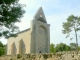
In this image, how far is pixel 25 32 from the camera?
44750mm

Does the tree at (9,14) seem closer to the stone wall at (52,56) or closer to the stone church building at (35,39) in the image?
the stone wall at (52,56)

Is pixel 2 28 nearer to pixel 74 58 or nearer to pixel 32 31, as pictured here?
pixel 74 58

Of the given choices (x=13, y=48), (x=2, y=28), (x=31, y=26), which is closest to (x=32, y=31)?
(x=31, y=26)

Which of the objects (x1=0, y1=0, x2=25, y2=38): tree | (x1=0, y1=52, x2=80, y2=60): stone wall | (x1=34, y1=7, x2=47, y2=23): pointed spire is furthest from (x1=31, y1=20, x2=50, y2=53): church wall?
(x1=0, y1=52, x2=80, y2=60): stone wall

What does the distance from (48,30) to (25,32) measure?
7.62m

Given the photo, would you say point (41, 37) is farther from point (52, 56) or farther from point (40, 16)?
point (52, 56)

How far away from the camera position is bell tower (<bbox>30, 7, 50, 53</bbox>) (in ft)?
139

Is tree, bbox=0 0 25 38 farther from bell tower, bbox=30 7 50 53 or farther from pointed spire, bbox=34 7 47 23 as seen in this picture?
pointed spire, bbox=34 7 47 23

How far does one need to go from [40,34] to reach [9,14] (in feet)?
113

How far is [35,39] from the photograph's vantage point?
4262cm

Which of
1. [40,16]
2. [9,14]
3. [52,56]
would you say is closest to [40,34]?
[40,16]

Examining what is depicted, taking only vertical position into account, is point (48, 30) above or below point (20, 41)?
above

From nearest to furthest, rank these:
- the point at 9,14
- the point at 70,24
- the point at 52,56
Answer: the point at 52,56 < the point at 9,14 < the point at 70,24

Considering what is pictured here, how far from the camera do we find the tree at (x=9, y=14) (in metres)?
10.7
